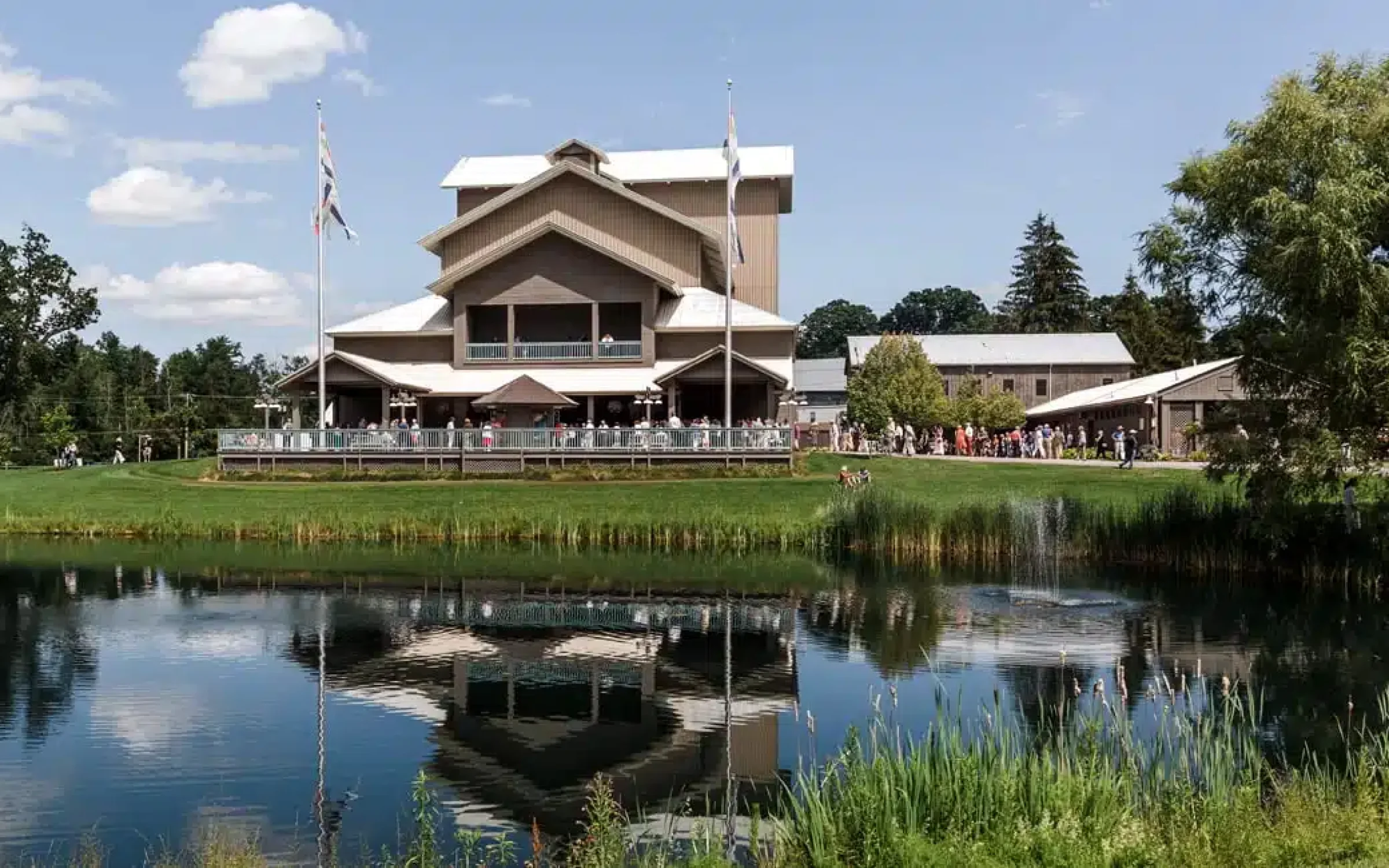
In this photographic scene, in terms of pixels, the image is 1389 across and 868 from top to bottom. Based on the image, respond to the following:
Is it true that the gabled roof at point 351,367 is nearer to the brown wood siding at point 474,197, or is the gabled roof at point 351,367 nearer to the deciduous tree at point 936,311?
the brown wood siding at point 474,197

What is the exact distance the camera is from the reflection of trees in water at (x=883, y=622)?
56.7 ft

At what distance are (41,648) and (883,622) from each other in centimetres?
1344

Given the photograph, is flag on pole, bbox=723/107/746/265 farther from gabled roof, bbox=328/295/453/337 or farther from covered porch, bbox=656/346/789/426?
gabled roof, bbox=328/295/453/337

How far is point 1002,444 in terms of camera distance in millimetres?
55938

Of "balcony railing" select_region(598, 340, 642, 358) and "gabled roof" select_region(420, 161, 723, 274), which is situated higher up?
"gabled roof" select_region(420, 161, 723, 274)

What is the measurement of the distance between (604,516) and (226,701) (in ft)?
52.4

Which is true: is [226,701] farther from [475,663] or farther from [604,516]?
[604,516]

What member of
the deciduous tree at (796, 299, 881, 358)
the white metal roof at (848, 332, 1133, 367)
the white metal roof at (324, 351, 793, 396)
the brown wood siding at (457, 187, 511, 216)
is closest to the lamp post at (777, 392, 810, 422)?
the white metal roof at (324, 351, 793, 396)

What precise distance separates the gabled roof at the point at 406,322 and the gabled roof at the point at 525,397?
668 cm

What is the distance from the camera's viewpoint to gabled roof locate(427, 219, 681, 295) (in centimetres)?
4517

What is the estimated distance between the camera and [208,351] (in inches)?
5113

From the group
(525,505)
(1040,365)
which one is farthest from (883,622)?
(1040,365)

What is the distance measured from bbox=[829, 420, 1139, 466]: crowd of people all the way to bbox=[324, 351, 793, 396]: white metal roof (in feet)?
27.5

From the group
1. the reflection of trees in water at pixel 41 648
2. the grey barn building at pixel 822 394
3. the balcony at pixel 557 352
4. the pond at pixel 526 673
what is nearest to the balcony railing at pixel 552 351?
the balcony at pixel 557 352
